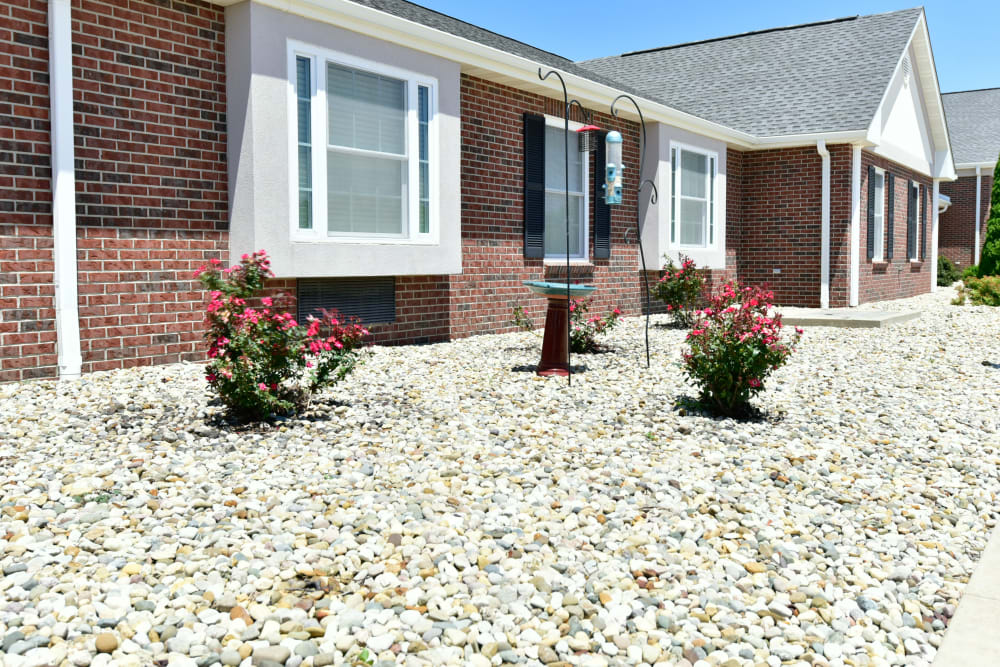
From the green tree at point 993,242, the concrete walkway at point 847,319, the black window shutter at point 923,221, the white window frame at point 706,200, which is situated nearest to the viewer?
the concrete walkway at point 847,319

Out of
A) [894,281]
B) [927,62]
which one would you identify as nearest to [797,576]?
[894,281]

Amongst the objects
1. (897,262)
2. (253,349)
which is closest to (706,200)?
(897,262)

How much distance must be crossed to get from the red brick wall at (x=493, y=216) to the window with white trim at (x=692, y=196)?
2.75 m

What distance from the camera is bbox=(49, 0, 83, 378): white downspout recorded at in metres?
5.51

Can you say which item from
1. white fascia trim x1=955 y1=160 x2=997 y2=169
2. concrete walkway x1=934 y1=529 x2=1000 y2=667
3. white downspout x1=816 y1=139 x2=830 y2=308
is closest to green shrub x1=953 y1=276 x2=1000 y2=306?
white downspout x1=816 y1=139 x2=830 y2=308

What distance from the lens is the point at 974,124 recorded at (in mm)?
26047

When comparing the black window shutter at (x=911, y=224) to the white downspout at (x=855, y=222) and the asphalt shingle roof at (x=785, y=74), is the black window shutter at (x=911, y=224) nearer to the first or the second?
the asphalt shingle roof at (x=785, y=74)

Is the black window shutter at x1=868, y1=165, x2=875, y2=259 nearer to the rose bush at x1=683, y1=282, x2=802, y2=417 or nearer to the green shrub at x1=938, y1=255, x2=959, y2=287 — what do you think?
the green shrub at x1=938, y1=255, x2=959, y2=287

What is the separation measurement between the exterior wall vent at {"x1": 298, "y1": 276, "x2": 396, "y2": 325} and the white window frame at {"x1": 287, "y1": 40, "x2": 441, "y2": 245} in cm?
57

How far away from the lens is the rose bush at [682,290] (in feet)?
35.0

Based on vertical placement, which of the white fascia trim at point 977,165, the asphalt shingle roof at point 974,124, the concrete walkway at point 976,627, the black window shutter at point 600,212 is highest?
the asphalt shingle roof at point 974,124

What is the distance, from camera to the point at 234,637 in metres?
2.34

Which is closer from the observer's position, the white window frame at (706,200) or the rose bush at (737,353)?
the rose bush at (737,353)

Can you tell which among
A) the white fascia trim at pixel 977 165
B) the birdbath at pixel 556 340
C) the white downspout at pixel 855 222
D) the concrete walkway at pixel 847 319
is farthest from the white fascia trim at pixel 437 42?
the white fascia trim at pixel 977 165
